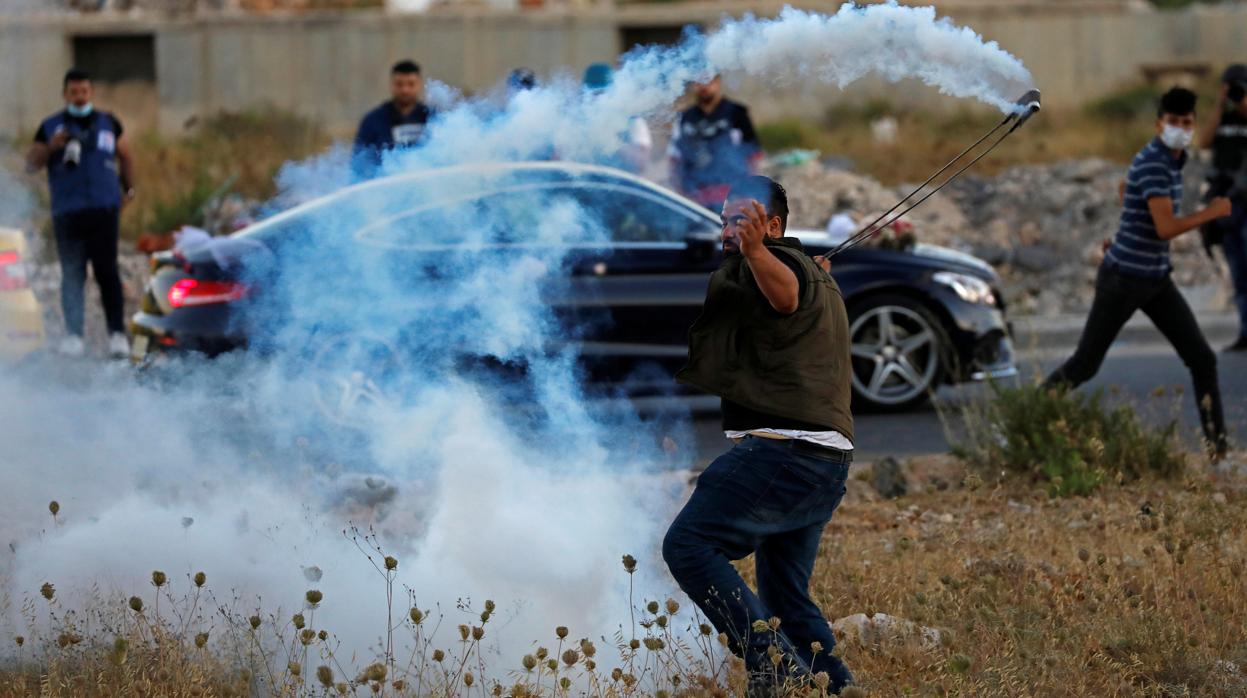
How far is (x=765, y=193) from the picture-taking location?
4613mm

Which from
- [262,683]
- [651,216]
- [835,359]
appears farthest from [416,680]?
[651,216]

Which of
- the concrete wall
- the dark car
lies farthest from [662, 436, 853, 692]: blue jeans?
the concrete wall

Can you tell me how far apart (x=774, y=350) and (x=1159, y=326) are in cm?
422

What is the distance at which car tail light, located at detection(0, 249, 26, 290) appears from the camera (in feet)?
30.0

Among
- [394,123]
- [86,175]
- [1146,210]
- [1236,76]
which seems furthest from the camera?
[1236,76]

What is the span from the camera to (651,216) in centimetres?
987

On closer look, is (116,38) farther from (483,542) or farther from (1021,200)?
(483,542)

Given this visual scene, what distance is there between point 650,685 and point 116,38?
26525 mm

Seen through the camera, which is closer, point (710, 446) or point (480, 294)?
point (480, 294)

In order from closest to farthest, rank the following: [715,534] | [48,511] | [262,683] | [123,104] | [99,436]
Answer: [715,534]
[262,683]
[48,511]
[99,436]
[123,104]

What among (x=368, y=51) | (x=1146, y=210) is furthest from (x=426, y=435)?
(x=368, y=51)

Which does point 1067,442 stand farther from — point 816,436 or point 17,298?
point 17,298

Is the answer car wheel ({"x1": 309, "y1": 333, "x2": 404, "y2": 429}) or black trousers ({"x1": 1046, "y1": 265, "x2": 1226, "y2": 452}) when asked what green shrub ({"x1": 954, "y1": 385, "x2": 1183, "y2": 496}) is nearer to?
black trousers ({"x1": 1046, "y1": 265, "x2": 1226, "y2": 452})

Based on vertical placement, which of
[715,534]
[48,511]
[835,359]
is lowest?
[48,511]
